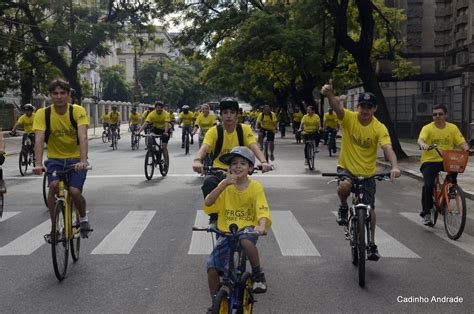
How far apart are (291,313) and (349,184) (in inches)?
76.5

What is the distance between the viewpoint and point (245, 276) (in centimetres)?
392

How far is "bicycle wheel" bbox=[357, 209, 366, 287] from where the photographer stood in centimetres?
534

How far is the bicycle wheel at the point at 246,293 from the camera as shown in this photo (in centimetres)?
392

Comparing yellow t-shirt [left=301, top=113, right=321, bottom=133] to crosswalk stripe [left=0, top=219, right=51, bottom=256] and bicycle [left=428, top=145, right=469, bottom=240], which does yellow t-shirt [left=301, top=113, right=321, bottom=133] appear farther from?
crosswalk stripe [left=0, top=219, right=51, bottom=256]

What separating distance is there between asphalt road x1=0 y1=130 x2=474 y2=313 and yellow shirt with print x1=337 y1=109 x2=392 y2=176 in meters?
1.02

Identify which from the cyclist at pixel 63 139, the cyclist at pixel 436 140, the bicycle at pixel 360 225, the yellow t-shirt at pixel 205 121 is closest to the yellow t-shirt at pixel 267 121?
the yellow t-shirt at pixel 205 121

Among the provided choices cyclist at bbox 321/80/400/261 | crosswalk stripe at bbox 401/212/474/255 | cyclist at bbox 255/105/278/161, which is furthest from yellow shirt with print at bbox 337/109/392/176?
cyclist at bbox 255/105/278/161

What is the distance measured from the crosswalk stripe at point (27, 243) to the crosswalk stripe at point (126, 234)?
77 centimetres

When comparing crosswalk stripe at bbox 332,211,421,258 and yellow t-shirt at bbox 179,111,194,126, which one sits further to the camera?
yellow t-shirt at bbox 179,111,194,126

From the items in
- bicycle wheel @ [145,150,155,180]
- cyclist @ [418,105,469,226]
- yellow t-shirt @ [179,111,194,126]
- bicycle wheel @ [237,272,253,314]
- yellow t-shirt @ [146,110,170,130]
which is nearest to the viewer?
bicycle wheel @ [237,272,253,314]

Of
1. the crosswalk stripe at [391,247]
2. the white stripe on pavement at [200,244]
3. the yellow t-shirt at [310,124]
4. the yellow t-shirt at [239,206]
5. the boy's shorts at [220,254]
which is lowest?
the crosswalk stripe at [391,247]

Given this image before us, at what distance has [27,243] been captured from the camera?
7152 millimetres

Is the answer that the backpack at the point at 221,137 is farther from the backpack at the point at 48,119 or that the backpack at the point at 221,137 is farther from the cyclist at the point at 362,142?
the backpack at the point at 48,119

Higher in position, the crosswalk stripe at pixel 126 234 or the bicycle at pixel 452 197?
the bicycle at pixel 452 197
